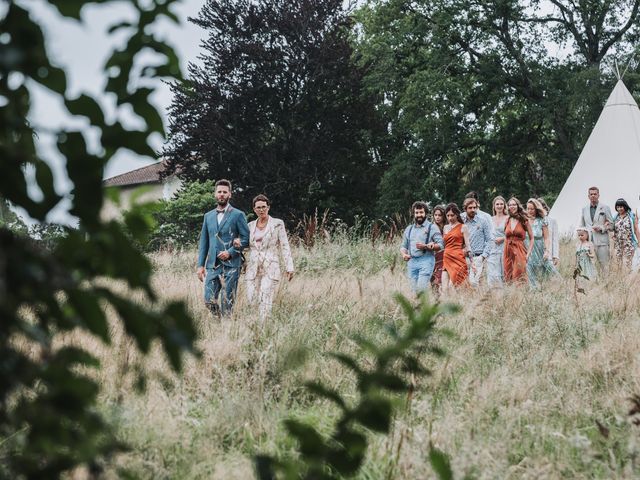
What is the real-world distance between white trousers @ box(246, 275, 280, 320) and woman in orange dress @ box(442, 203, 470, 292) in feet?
9.54

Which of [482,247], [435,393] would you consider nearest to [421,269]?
[482,247]

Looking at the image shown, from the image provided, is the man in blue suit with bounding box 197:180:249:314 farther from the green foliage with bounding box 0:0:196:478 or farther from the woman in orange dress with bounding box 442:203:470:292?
the green foliage with bounding box 0:0:196:478

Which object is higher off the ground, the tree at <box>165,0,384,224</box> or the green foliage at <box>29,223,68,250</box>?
the tree at <box>165,0,384,224</box>

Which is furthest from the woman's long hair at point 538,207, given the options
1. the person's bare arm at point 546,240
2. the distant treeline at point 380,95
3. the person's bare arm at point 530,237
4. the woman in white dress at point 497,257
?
the distant treeline at point 380,95

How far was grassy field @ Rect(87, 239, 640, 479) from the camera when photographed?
2.99 meters

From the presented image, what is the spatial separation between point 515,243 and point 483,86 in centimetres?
1495

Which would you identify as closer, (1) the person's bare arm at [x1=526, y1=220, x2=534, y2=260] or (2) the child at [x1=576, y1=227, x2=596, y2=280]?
(1) the person's bare arm at [x1=526, y1=220, x2=534, y2=260]

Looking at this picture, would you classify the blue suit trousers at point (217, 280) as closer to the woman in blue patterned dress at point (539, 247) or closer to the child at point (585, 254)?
the woman in blue patterned dress at point (539, 247)

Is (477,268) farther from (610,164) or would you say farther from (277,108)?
(277,108)

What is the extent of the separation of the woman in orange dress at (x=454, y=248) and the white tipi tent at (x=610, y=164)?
967cm

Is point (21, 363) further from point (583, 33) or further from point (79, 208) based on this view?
point (583, 33)

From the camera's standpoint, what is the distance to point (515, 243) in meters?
9.32

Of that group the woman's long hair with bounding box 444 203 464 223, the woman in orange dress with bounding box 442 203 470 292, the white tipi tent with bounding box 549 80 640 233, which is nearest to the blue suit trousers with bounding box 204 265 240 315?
the woman in orange dress with bounding box 442 203 470 292

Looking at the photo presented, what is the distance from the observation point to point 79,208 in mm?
809
